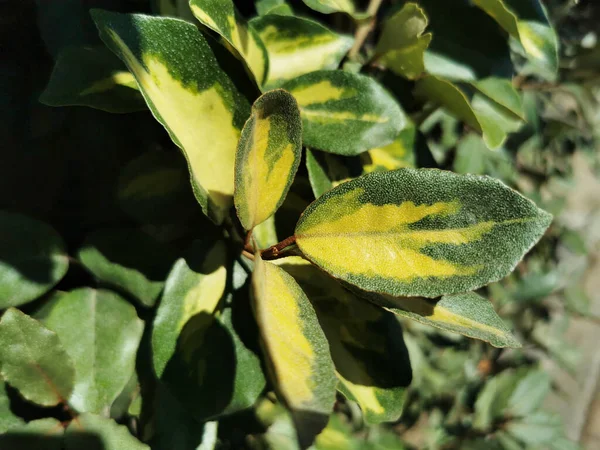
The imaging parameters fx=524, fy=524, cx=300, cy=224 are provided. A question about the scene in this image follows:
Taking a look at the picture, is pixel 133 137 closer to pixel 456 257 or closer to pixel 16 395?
pixel 16 395

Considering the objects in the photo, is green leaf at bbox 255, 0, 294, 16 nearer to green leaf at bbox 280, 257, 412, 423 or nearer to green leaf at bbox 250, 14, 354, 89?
green leaf at bbox 250, 14, 354, 89

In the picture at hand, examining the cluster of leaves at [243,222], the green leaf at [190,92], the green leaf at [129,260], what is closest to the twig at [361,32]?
the cluster of leaves at [243,222]

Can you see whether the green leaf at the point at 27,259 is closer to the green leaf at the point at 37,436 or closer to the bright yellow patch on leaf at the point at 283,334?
the green leaf at the point at 37,436

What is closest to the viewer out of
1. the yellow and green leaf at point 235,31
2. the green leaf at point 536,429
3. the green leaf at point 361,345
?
the yellow and green leaf at point 235,31

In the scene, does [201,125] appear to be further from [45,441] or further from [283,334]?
[45,441]

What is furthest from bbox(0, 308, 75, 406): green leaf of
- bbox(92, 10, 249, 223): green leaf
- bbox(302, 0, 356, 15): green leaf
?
bbox(302, 0, 356, 15): green leaf

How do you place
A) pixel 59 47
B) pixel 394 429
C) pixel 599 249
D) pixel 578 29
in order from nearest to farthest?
1. pixel 59 47
2. pixel 578 29
3. pixel 394 429
4. pixel 599 249

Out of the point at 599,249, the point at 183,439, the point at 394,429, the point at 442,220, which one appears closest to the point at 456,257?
the point at 442,220
